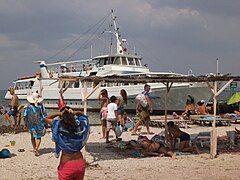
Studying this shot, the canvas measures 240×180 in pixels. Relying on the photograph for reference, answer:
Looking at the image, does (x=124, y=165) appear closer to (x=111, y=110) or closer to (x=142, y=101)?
(x=111, y=110)

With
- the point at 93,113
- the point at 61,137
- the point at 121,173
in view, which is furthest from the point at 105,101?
the point at 93,113

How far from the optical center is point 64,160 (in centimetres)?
455

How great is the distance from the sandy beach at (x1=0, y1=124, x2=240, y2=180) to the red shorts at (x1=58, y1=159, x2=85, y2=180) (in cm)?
303

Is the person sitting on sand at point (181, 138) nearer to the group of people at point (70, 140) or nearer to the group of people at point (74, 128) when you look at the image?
the group of people at point (74, 128)

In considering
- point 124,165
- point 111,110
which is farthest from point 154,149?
point 111,110

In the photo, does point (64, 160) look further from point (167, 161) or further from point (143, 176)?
point (167, 161)

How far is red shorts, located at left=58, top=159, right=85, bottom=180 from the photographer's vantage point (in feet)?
14.5

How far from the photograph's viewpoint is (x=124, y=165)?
343 inches

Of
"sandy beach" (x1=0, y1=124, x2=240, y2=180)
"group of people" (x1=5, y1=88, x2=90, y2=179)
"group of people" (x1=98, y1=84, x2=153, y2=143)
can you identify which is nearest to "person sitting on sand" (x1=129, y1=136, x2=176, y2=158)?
"sandy beach" (x1=0, y1=124, x2=240, y2=180)

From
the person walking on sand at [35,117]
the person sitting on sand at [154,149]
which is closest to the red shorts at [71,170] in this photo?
the person walking on sand at [35,117]

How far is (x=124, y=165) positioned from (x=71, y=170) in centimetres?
442

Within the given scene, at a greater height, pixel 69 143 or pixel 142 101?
pixel 142 101

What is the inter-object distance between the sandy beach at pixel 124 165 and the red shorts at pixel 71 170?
3029 millimetres

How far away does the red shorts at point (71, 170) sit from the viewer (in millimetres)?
4434
